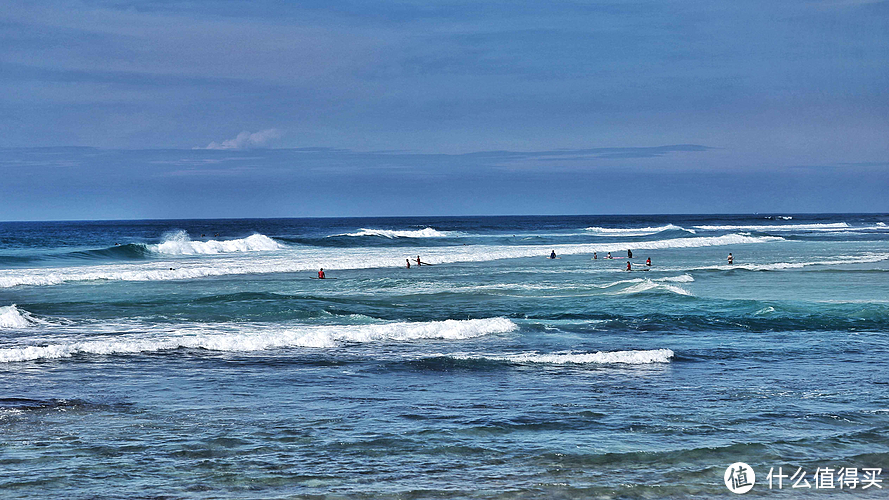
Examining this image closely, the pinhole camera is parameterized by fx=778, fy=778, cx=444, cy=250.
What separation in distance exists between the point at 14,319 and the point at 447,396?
48.3 ft

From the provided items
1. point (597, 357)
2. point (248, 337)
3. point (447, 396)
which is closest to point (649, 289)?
point (597, 357)

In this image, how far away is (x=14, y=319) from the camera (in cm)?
2100

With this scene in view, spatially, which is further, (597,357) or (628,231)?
(628,231)

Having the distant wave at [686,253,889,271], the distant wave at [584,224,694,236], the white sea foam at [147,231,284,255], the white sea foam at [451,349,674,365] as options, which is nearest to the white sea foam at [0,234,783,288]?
the white sea foam at [147,231,284,255]

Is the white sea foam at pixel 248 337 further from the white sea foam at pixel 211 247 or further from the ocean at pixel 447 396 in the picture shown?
the white sea foam at pixel 211 247

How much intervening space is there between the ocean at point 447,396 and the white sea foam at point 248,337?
0.07 metres

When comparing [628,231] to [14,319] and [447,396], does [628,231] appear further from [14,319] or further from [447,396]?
[447,396]

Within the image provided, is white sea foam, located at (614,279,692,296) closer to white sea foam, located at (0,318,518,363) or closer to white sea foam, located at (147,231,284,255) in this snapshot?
white sea foam, located at (0,318,518,363)

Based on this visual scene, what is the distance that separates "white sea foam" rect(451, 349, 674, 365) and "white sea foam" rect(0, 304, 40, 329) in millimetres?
12746

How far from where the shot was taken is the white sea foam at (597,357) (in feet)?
48.4

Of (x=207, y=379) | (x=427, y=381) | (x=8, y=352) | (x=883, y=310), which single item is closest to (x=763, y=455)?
(x=427, y=381)

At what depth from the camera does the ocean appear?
831 cm

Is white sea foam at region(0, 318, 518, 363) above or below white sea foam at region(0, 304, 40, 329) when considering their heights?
below

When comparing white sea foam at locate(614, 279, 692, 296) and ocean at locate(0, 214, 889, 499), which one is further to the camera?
white sea foam at locate(614, 279, 692, 296)
